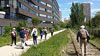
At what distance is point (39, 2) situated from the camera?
74438 mm

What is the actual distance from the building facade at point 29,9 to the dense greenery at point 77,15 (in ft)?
37.2

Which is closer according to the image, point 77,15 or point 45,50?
point 45,50

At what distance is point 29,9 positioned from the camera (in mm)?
53656

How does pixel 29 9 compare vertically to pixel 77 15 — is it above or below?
above

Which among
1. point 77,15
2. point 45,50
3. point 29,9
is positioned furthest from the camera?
point 77,15

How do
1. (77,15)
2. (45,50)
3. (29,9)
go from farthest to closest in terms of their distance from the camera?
(77,15) → (29,9) → (45,50)

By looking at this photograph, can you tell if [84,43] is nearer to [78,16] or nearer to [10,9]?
[10,9]

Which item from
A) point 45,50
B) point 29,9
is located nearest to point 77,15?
point 29,9

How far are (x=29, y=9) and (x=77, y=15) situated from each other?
37.2 meters

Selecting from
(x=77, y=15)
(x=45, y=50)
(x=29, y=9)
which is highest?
(x=29, y=9)

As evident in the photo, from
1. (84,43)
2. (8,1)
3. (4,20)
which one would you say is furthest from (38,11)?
(84,43)

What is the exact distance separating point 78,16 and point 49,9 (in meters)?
14.8

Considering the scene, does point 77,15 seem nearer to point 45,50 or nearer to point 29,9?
point 29,9

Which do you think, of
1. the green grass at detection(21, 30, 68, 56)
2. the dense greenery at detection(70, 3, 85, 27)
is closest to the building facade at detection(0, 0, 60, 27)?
the dense greenery at detection(70, 3, 85, 27)
